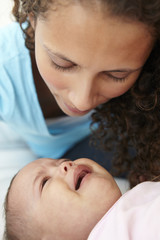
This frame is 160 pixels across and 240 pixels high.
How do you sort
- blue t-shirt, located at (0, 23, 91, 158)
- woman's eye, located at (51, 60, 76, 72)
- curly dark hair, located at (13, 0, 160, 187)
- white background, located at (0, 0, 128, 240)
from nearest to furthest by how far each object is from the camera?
curly dark hair, located at (13, 0, 160, 187) < woman's eye, located at (51, 60, 76, 72) < blue t-shirt, located at (0, 23, 91, 158) < white background, located at (0, 0, 128, 240)

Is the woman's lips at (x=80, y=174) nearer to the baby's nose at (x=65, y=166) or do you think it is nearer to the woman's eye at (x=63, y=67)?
the baby's nose at (x=65, y=166)

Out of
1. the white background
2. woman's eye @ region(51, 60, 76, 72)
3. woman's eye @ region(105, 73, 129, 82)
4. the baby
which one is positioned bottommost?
the white background

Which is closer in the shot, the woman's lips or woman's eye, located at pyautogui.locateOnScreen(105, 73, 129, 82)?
woman's eye, located at pyautogui.locateOnScreen(105, 73, 129, 82)

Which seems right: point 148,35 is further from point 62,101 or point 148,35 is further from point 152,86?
point 62,101

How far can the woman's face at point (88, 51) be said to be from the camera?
0.74 metres

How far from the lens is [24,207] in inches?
38.4

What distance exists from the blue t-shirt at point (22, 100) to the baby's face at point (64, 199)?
1.14 ft

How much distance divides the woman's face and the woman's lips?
22cm

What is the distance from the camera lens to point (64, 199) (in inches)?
37.5

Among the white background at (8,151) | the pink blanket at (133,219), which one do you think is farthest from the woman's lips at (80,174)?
the white background at (8,151)

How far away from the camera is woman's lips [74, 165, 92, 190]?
100cm

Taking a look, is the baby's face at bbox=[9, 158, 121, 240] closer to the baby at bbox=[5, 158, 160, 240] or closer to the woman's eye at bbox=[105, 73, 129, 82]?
the baby at bbox=[5, 158, 160, 240]

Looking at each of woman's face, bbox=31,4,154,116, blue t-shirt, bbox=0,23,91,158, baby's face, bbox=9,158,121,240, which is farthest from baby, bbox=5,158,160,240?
blue t-shirt, bbox=0,23,91,158

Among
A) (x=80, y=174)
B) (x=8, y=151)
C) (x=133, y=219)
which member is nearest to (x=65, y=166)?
(x=80, y=174)
